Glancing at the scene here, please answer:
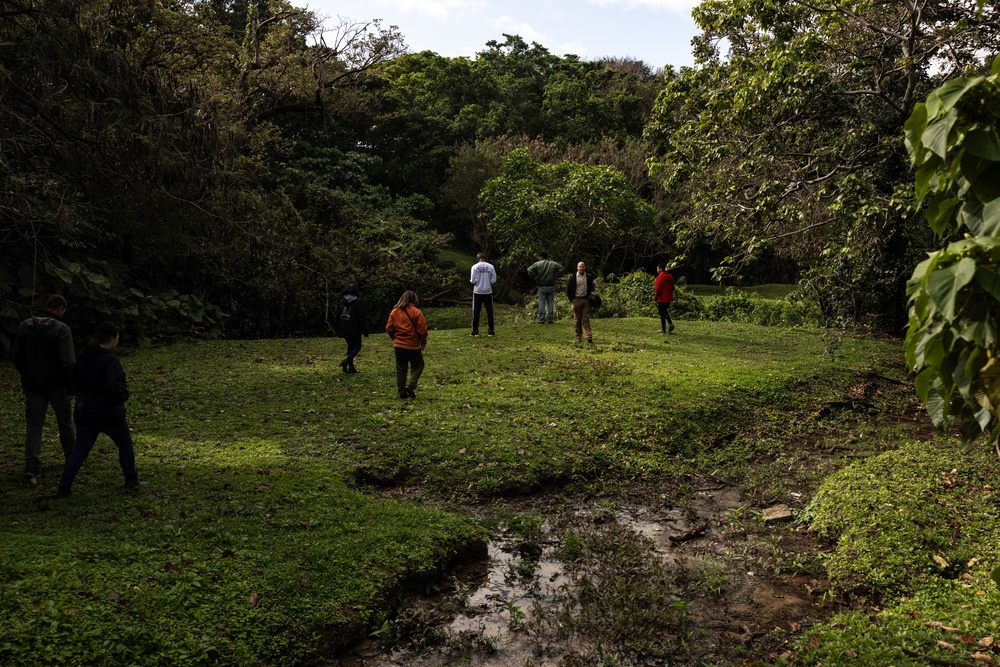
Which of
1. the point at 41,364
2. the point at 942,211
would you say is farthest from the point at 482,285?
the point at 942,211

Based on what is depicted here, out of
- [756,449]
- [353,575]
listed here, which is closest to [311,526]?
[353,575]

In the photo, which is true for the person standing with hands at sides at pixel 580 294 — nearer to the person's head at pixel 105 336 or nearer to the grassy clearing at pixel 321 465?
the grassy clearing at pixel 321 465

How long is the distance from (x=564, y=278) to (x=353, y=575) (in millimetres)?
22954

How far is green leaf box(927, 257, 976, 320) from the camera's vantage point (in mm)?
2494

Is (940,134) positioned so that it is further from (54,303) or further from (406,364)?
(406,364)

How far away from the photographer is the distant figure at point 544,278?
65.7 ft

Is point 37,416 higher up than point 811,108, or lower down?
lower down

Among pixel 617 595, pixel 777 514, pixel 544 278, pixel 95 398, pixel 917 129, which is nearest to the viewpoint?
pixel 917 129

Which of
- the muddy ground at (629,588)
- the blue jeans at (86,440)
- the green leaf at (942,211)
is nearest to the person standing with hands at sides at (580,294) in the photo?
the muddy ground at (629,588)

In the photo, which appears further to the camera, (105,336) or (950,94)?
(105,336)

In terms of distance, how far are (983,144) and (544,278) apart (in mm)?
17863

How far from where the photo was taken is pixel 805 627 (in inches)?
238

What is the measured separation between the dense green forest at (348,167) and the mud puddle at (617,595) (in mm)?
4916

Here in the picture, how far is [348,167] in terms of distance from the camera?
28844 millimetres
